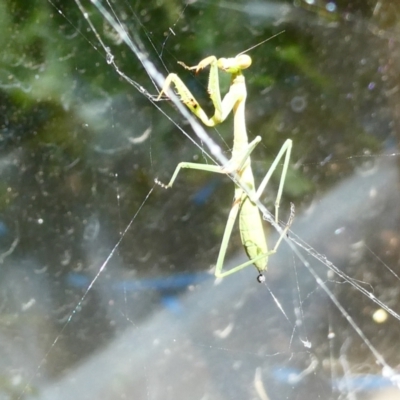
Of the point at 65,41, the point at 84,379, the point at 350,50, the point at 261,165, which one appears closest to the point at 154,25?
the point at 65,41

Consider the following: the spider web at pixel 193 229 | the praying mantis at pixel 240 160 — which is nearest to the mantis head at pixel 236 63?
the praying mantis at pixel 240 160

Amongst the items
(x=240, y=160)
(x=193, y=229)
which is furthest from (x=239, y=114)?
(x=193, y=229)

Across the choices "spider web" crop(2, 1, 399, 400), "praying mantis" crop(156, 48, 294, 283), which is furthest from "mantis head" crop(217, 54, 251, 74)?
"spider web" crop(2, 1, 399, 400)

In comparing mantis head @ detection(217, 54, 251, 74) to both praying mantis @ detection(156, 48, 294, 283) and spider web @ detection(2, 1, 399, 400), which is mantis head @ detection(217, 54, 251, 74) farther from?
spider web @ detection(2, 1, 399, 400)

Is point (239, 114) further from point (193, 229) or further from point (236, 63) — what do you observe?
point (193, 229)

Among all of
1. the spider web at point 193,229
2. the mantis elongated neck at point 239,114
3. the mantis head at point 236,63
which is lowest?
the spider web at point 193,229

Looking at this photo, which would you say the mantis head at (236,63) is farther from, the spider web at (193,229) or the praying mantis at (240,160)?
the spider web at (193,229)

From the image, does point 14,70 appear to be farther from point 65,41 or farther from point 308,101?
point 308,101

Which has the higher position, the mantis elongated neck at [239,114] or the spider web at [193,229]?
the mantis elongated neck at [239,114]
